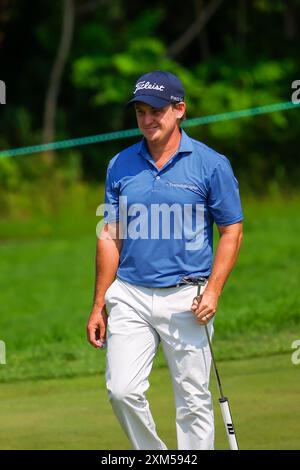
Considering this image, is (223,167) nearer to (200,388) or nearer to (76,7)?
(200,388)

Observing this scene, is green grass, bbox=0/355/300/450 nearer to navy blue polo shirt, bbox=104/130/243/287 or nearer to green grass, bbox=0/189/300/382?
green grass, bbox=0/189/300/382

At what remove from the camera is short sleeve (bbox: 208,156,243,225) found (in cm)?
669

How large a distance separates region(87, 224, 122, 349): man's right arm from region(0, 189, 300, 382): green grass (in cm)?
349

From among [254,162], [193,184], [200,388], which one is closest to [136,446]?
[200,388]

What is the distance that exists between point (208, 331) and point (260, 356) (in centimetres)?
384

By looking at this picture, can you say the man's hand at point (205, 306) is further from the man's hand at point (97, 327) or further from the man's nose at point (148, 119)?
the man's nose at point (148, 119)

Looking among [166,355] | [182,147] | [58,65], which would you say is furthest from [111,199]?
[58,65]

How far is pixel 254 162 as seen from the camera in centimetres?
2347

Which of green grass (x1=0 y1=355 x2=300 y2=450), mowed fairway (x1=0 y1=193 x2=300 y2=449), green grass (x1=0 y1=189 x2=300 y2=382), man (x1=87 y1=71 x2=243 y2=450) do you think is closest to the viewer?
man (x1=87 y1=71 x2=243 y2=450)

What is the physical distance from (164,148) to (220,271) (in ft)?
2.28

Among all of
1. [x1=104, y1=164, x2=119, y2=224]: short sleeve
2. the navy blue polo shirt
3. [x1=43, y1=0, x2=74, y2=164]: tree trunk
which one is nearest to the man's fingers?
the navy blue polo shirt

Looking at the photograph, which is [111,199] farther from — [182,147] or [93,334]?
[93,334]

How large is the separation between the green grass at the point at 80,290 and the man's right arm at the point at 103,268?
3490mm

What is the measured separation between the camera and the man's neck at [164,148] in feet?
22.2
